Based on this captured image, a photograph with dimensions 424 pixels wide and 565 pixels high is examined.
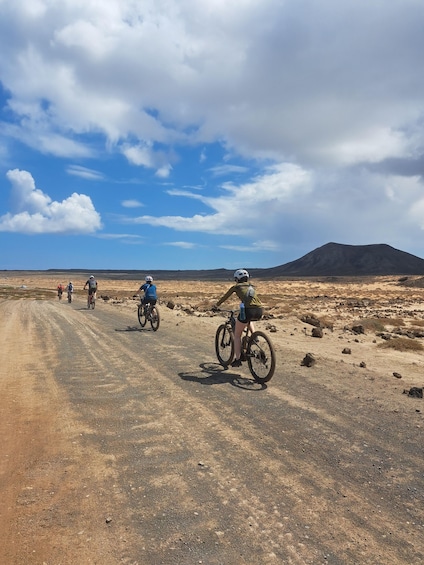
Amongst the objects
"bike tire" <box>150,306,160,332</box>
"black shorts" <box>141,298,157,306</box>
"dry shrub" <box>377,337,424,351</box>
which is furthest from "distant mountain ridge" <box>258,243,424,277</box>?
"dry shrub" <box>377,337,424,351</box>

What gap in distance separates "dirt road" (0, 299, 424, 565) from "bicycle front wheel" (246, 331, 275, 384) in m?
0.29

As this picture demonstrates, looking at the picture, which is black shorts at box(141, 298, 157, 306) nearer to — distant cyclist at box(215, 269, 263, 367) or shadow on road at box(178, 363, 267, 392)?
shadow on road at box(178, 363, 267, 392)

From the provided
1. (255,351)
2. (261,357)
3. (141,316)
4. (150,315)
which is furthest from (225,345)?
(141,316)

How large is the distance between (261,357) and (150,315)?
963 cm

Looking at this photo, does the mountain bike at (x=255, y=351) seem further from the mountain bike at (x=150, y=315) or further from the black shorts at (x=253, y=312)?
the mountain bike at (x=150, y=315)

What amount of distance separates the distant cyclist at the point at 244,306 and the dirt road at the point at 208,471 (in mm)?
742

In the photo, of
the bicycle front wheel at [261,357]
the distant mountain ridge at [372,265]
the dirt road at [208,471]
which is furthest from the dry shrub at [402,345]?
the distant mountain ridge at [372,265]

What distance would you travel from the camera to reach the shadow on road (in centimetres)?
856

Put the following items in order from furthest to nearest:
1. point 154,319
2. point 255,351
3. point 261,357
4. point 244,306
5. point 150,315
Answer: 1. point 150,315
2. point 154,319
3. point 244,306
4. point 255,351
5. point 261,357

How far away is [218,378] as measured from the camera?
29.9 ft

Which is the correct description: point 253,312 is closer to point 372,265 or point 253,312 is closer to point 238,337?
point 238,337

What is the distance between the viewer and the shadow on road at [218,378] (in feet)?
28.1

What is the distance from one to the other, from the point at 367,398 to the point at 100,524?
556cm

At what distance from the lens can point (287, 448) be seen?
17.9ft
